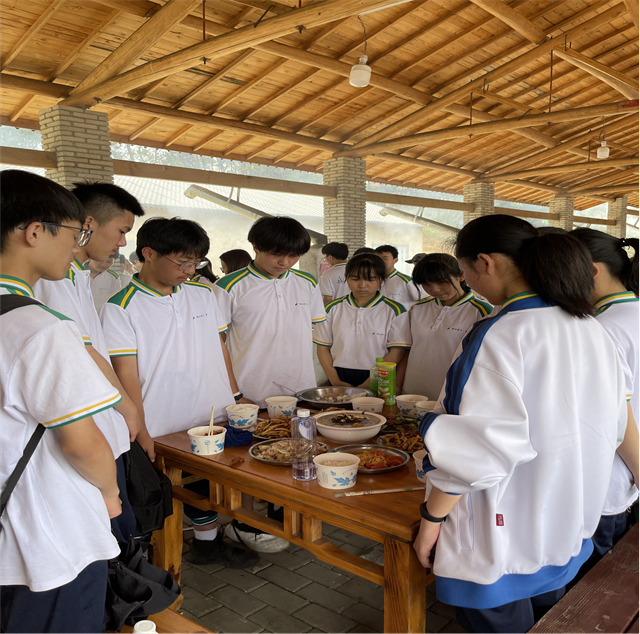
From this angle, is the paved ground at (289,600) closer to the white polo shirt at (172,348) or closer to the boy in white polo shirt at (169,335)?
the boy in white polo shirt at (169,335)

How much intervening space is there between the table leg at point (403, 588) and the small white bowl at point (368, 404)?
0.88 m

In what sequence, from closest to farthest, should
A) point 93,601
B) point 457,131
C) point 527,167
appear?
point 93,601
point 457,131
point 527,167

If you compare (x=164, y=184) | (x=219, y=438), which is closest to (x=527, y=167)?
(x=164, y=184)

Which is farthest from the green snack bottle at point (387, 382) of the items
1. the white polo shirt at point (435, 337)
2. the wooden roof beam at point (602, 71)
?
the wooden roof beam at point (602, 71)

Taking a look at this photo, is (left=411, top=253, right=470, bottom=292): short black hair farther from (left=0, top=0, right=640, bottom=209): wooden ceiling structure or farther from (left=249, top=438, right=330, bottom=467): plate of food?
(left=0, top=0, right=640, bottom=209): wooden ceiling structure

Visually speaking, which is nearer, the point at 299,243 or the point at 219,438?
the point at 219,438

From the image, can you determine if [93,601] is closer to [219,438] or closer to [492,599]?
[219,438]

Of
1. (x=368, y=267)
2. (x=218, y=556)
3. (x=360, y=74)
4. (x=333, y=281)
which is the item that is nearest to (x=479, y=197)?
(x=360, y=74)

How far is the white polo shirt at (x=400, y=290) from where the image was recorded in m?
5.28

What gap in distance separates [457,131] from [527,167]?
4.93m

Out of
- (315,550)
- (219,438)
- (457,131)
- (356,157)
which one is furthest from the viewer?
(356,157)

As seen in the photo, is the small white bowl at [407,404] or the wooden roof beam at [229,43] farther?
the wooden roof beam at [229,43]

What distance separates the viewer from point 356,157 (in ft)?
35.3

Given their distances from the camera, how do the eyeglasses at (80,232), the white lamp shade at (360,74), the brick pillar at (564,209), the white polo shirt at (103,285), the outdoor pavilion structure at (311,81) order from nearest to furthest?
the eyeglasses at (80,232)
the white polo shirt at (103,285)
the white lamp shade at (360,74)
the outdoor pavilion structure at (311,81)
the brick pillar at (564,209)
